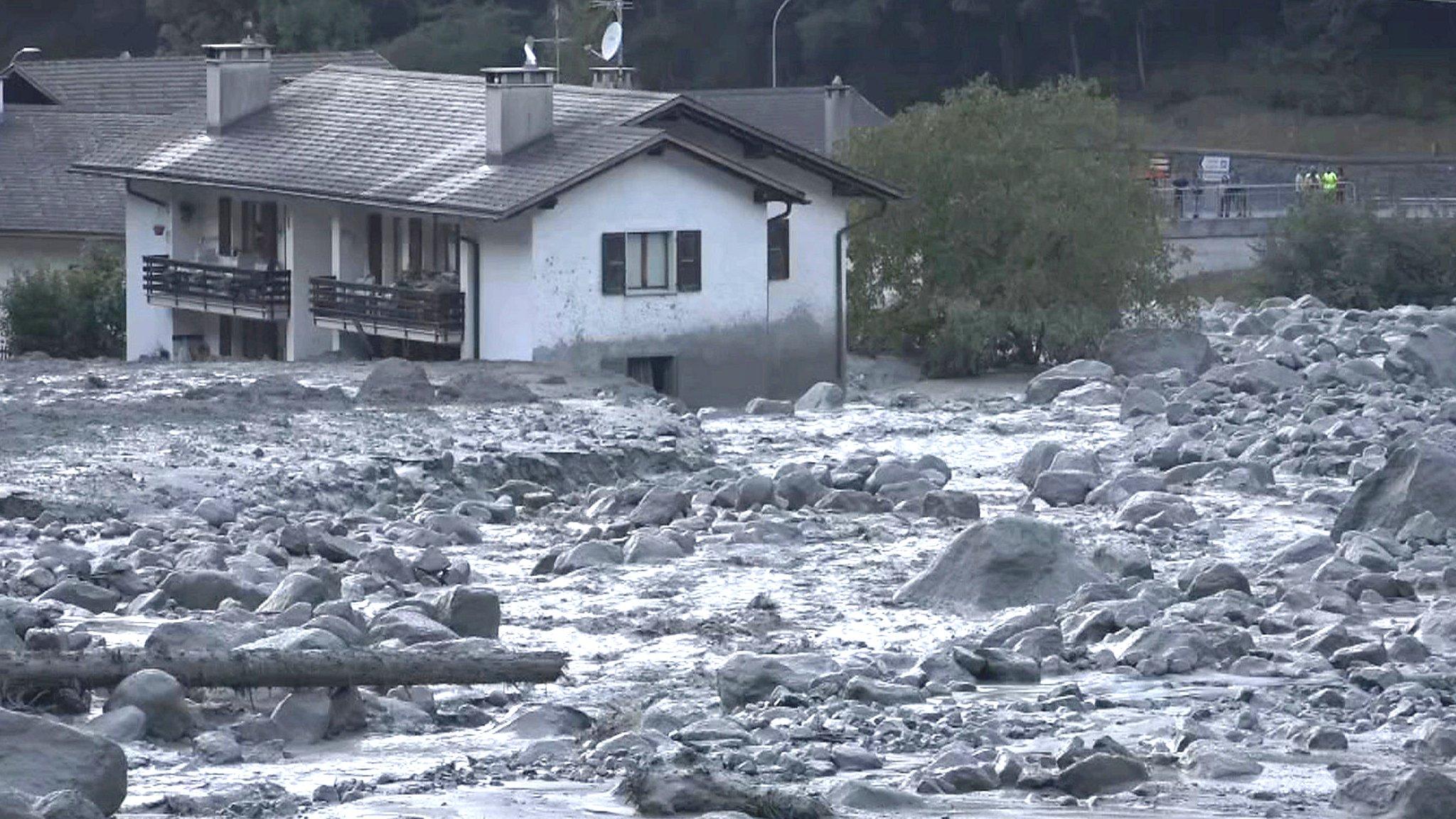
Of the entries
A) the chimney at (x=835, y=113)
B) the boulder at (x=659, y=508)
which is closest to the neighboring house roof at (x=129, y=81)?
the chimney at (x=835, y=113)

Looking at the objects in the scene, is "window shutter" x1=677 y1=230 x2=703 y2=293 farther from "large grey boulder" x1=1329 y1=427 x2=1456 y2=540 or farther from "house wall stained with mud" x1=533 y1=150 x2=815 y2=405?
"large grey boulder" x1=1329 y1=427 x2=1456 y2=540

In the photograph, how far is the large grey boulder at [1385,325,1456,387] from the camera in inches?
1444

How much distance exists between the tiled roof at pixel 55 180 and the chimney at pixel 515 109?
12.9 m

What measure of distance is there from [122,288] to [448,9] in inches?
1632

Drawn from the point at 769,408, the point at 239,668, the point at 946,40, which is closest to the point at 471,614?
the point at 239,668

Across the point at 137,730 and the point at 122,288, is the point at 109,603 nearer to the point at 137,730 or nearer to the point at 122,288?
the point at 137,730

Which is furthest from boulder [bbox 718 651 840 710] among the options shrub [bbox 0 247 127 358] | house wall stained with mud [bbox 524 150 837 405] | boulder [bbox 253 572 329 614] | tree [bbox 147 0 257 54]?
tree [bbox 147 0 257 54]

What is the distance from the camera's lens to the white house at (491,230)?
38719 mm

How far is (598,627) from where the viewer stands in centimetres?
1789

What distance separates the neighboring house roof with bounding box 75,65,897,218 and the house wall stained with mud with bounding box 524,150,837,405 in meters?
0.49

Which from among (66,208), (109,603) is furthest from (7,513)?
(66,208)

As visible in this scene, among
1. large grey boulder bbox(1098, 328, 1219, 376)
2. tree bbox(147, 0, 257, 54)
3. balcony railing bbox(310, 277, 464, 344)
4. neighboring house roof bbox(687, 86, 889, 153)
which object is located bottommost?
large grey boulder bbox(1098, 328, 1219, 376)

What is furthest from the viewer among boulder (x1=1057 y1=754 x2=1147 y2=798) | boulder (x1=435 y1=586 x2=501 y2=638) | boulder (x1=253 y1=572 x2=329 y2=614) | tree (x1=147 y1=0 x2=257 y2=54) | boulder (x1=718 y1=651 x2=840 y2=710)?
tree (x1=147 y1=0 x2=257 y2=54)

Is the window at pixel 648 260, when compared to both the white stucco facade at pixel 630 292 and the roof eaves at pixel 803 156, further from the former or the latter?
the roof eaves at pixel 803 156
